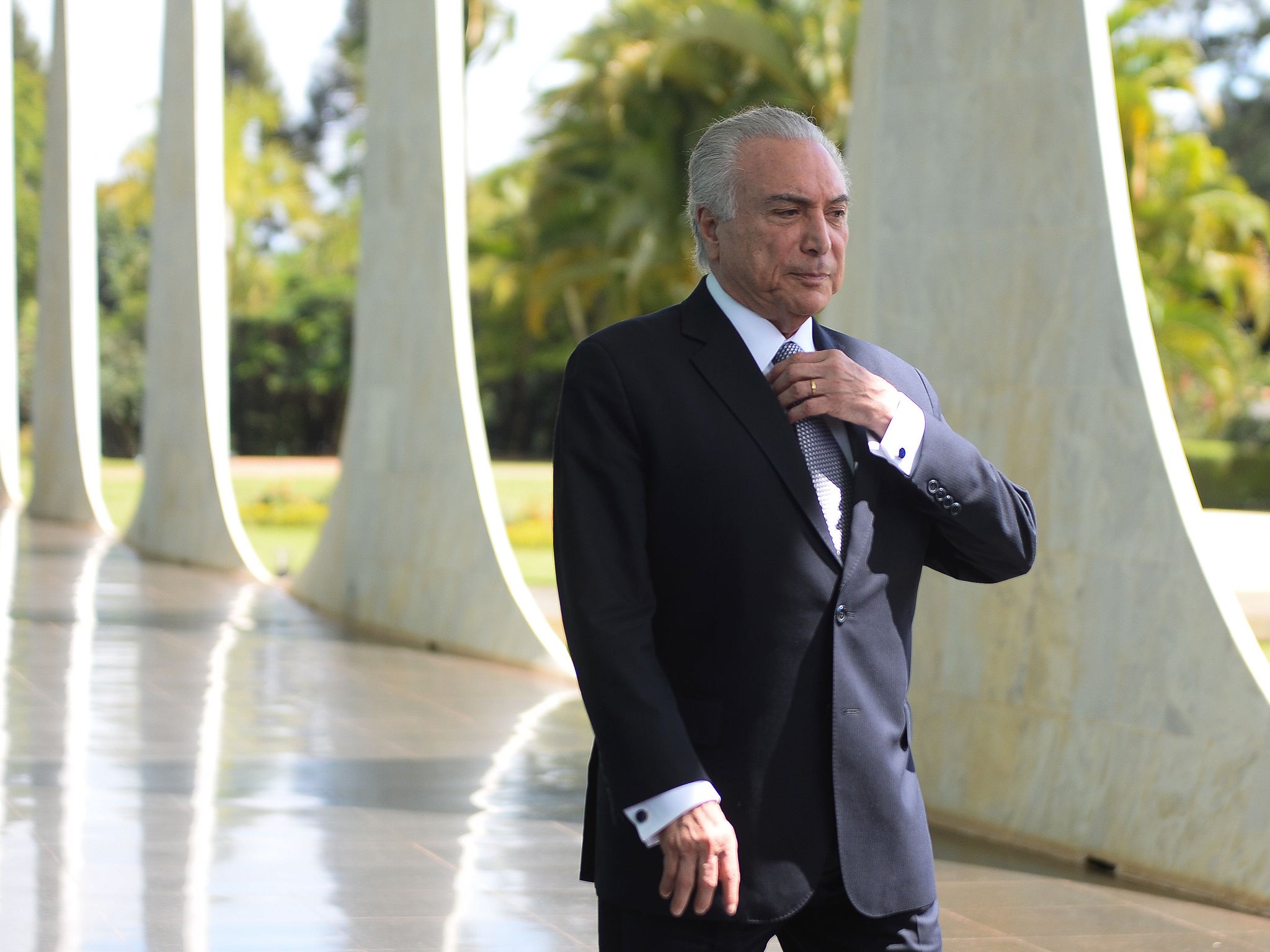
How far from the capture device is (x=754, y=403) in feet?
8.30

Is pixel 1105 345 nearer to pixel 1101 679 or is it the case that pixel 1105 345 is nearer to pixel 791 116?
pixel 1101 679

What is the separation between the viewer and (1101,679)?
237 inches

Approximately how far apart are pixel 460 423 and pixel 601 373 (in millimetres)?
8604

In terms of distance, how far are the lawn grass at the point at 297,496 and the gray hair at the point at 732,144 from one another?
1492cm

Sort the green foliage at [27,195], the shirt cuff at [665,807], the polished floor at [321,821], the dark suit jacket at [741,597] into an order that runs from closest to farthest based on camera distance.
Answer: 1. the shirt cuff at [665,807]
2. the dark suit jacket at [741,597]
3. the polished floor at [321,821]
4. the green foliage at [27,195]

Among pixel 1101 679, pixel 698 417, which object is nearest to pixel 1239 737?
pixel 1101 679

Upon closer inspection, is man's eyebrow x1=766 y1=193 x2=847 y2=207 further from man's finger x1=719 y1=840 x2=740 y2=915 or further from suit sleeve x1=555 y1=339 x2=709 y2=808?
man's finger x1=719 y1=840 x2=740 y2=915

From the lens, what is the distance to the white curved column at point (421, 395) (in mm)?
10930

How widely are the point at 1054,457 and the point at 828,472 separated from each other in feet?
12.6

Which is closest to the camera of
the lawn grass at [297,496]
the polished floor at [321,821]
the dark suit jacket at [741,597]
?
the dark suit jacket at [741,597]

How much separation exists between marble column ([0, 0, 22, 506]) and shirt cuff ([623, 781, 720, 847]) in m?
24.8

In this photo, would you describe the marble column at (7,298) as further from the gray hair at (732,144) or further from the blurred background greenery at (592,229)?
the gray hair at (732,144)

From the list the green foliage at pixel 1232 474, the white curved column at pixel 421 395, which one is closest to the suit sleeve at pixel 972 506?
the white curved column at pixel 421 395

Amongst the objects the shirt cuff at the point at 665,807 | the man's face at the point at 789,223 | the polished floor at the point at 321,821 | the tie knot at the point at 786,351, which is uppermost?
the man's face at the point at 789,223
